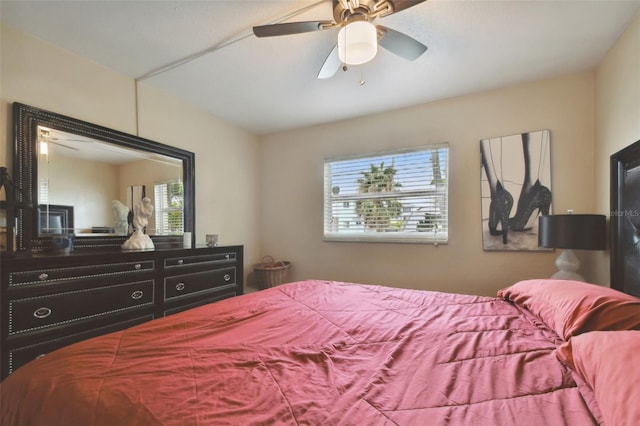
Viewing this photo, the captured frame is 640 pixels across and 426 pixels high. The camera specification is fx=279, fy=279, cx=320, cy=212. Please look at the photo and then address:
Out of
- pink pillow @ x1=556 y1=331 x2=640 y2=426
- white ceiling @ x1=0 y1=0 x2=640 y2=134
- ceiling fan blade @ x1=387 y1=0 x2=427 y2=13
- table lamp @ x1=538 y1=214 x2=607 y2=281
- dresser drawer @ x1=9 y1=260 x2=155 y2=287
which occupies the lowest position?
pink pillow @ x1=556 y1=331 x2=640 y2=426

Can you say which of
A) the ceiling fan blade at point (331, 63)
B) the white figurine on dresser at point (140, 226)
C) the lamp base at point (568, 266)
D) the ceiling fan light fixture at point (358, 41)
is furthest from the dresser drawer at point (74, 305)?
the lamp base at point (568, 266)

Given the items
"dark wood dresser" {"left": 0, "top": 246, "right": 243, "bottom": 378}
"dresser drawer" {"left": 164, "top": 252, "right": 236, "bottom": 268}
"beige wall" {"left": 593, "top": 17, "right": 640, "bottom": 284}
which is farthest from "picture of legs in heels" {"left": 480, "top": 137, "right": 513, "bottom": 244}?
"dark wood dresser" {"left": 0, "top": 246, "right": 243, "bottom": 378}

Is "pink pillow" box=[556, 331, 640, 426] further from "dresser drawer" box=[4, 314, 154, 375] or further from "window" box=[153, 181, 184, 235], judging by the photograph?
"window" box=[153, 181, 184, 235]

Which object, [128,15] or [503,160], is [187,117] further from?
[503,160]

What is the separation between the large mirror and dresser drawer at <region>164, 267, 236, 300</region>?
53 centimetres

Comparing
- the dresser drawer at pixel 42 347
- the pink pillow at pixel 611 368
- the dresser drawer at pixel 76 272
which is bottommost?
the dresser drawer at pixel 42 347

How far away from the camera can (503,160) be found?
258 centimetres

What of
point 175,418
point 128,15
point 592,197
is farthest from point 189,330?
point 592,197

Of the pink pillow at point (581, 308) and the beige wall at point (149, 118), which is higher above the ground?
the beige wall at point (149, 118)

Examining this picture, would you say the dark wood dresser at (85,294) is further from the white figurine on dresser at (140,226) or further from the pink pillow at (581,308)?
the pink pillow at (581,308)

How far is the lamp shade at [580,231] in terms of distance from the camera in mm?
1936

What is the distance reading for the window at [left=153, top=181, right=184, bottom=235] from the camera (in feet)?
8.87

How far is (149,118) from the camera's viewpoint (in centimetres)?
260

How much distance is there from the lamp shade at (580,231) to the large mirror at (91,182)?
321cm
